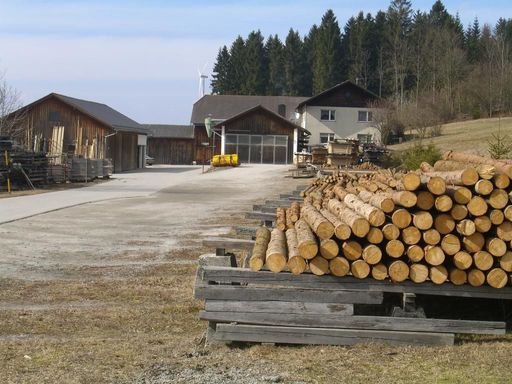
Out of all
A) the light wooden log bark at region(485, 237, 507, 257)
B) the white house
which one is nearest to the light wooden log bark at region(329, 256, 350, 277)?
the light wooden log bark at region(485, 237, 507, 257)

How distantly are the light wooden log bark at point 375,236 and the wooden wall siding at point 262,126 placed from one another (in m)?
59.2


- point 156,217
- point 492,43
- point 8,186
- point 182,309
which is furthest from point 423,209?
point 492,43

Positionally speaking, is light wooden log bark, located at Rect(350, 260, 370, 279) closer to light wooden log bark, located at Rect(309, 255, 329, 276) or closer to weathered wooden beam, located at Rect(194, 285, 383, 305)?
weathered wooden beam, located at Rect(194, 285, 383, 305)

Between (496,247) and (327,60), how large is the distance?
9554 cm

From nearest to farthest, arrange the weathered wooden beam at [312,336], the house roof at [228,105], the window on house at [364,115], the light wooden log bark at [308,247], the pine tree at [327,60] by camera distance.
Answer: the weathered wooden beam at [312,336]
the light wooden log bark at [308,247]
the window on house at [364,115]
the house roof at [228,105]
the pine tree at [327,60]

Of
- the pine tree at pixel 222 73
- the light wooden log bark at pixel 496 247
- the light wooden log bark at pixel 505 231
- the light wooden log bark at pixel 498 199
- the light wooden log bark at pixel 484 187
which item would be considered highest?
the pine tree at pixel 222 73

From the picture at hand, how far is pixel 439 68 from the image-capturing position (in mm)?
82875

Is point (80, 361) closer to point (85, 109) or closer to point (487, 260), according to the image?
point (487, 260)

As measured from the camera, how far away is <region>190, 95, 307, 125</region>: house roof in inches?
3182

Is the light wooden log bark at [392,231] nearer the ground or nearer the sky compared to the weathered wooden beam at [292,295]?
nearer the sky

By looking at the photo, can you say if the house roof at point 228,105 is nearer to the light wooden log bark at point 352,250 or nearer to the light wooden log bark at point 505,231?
the light wooden log bark at point 352,250

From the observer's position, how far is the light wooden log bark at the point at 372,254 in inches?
290

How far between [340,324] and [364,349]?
360 mm

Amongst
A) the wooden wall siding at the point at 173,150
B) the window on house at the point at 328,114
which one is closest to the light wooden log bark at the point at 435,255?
the window on house at the point at 328,114
